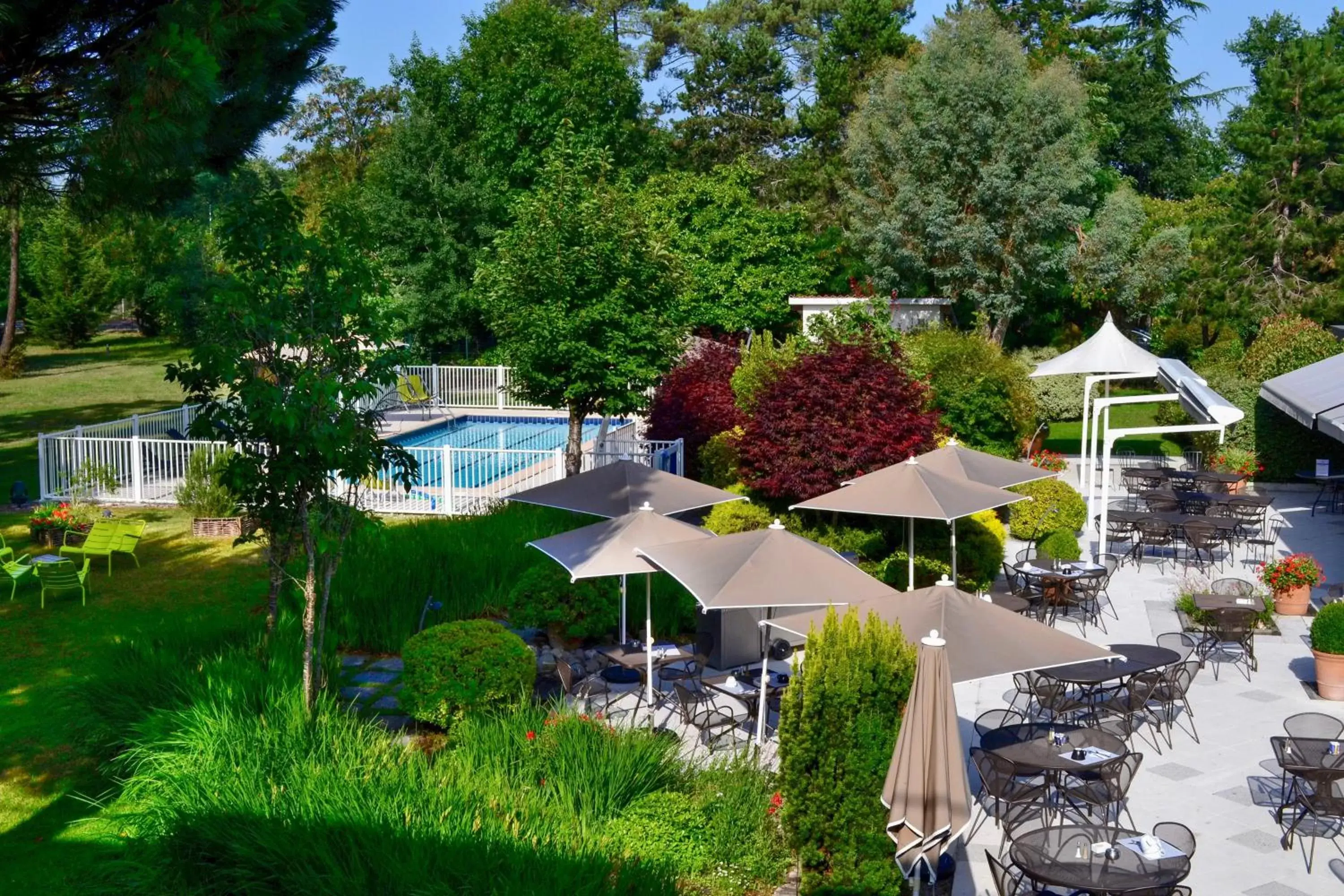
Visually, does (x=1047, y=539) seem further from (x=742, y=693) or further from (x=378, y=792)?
(x=378, y=792)

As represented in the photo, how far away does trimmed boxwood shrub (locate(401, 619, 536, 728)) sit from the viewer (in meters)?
9.92

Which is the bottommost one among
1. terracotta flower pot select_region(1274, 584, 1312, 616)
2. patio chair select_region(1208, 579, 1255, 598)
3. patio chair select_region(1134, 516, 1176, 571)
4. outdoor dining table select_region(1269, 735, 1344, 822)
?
outdoor dining table select_region(1269, 735, 1344, 822)

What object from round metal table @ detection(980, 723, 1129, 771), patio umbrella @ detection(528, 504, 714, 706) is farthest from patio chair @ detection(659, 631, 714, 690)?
round metal table @ detection(980, 723, 1129, 771)

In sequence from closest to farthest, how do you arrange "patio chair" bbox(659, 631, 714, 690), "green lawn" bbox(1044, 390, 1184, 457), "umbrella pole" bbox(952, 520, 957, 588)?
"patio chair" bbox(659, 631, 714, 690), "umbrella pole" bbox(952, 520, 957, 588), "green lawn" bbox(1044, 390, 1184, 457)

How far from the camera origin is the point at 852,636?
7.91 metres

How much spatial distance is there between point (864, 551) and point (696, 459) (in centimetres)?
642

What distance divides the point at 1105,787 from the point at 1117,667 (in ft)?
6.43

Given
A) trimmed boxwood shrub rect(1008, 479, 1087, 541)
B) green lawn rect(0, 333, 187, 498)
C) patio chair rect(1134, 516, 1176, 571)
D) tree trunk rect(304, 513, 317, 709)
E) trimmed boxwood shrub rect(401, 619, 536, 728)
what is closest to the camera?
tree trunk rect(304, 513, 317, 709)

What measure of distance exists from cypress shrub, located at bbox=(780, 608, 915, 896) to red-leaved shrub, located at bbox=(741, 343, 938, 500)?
306 inches

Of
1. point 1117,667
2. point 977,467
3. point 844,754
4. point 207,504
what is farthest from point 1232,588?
point 207,504

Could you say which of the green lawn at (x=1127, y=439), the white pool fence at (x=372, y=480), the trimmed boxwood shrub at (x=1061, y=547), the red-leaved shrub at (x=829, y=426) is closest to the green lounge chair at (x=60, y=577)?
the white pool fence at (x=372, y=480)

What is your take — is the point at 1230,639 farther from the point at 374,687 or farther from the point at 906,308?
the point at 906,308

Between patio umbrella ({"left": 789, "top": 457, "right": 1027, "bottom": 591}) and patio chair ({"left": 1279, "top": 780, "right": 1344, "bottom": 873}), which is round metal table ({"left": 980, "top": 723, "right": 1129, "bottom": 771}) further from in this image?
patio umbrella ({"left": 789, "top": 457, "right": 1027, "bottom": 591})

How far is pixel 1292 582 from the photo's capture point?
1438 cm
